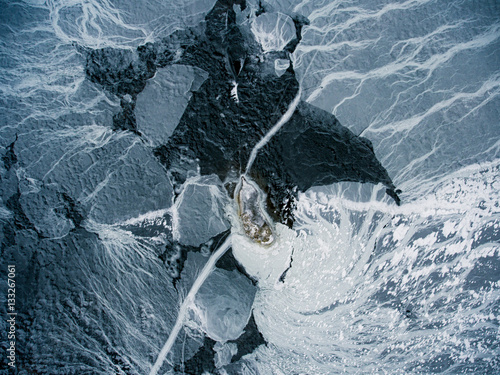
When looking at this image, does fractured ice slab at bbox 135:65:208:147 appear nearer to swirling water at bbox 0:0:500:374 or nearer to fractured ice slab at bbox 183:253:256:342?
swirling water at bbox 0:0:500:374

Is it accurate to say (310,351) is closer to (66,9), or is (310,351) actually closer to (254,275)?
(254,275)

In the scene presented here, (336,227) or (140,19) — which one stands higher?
(140,19)

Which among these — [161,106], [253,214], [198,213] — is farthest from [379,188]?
[161,106]

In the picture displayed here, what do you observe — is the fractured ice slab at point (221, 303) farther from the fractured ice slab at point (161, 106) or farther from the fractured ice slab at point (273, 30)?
the fractured ice slab at point (273, 30)

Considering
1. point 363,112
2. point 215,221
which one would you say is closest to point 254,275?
point 215,221

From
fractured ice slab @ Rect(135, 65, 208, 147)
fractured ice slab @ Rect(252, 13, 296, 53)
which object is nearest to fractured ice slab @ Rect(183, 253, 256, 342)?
fractured ice slab @ Rect(135, 65, 208, 147)
